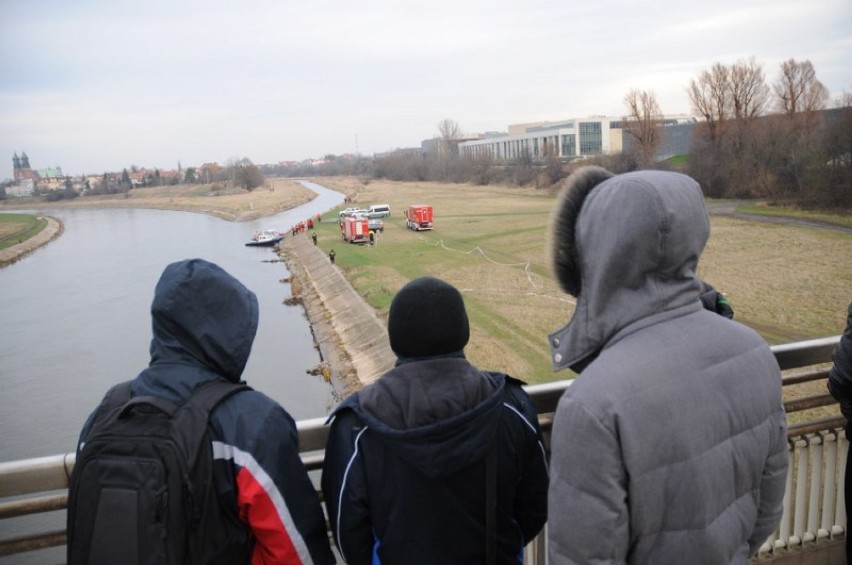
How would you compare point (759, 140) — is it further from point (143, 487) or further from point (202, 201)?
point (202, 201)

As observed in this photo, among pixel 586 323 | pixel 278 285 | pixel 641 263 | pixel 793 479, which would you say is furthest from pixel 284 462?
pixel 278 285

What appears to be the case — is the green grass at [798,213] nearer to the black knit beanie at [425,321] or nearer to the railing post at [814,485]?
the railing post at [814,485]

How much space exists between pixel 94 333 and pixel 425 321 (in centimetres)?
2514

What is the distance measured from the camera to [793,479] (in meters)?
2.92

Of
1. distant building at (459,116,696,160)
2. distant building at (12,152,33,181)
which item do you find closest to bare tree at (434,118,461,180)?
distant building at (459,116,696,160)

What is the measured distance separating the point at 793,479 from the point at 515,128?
357 feet

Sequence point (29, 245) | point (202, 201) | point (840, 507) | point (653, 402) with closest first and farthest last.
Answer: point (653, 402), point (840, 507), point (29, 245), point (202, 201)

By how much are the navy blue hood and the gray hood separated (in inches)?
35.0

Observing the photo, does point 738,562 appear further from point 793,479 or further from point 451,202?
point 451,202

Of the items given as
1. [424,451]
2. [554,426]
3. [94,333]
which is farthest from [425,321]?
[94,333]

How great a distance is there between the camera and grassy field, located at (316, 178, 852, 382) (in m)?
15.9

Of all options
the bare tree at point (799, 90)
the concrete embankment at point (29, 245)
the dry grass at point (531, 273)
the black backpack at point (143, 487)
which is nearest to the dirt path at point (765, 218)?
the dry grass at point (531, 273)

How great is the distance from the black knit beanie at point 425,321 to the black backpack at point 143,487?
51cm

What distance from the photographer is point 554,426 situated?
135 centimetres
